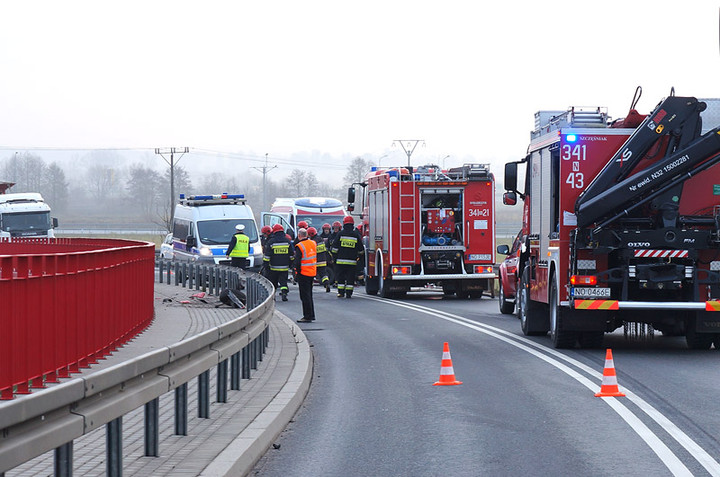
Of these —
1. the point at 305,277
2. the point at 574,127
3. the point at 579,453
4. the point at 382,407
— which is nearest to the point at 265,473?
the point at 579,453

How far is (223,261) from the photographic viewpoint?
35.6 m

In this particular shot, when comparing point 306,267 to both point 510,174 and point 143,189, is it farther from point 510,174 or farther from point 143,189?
point 143,189

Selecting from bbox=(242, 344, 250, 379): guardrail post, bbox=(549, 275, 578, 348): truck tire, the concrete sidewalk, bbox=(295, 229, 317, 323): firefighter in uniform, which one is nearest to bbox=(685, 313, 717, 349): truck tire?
bbox=(549, 275, 578, 348): truck tire

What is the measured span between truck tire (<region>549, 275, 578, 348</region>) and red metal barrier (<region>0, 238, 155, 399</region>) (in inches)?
234

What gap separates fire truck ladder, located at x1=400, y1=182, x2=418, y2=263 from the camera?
28953mm

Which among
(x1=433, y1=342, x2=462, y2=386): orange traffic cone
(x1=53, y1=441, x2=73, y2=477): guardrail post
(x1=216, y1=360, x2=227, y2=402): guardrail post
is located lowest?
(x1=433, y1=342, x2=462, y2=386): orange traffic cone

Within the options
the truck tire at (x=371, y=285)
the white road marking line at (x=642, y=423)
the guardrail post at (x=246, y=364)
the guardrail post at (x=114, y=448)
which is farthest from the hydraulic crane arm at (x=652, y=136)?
the truck tire at (x=371, y=285)

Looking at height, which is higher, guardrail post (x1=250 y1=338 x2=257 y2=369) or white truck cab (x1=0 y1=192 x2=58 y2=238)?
white truck cab (x1=0 y1=192 x2=58 y2=238)

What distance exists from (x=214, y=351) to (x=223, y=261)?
27036 millimetres

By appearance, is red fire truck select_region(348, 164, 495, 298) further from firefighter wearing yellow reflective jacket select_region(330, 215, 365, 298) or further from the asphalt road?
the asphalt road

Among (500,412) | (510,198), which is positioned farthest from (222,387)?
(510,198)

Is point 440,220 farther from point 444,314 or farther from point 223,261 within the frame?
point 223,261

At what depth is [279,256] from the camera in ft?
92.0

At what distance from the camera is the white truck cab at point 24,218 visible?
4722 centimetres
